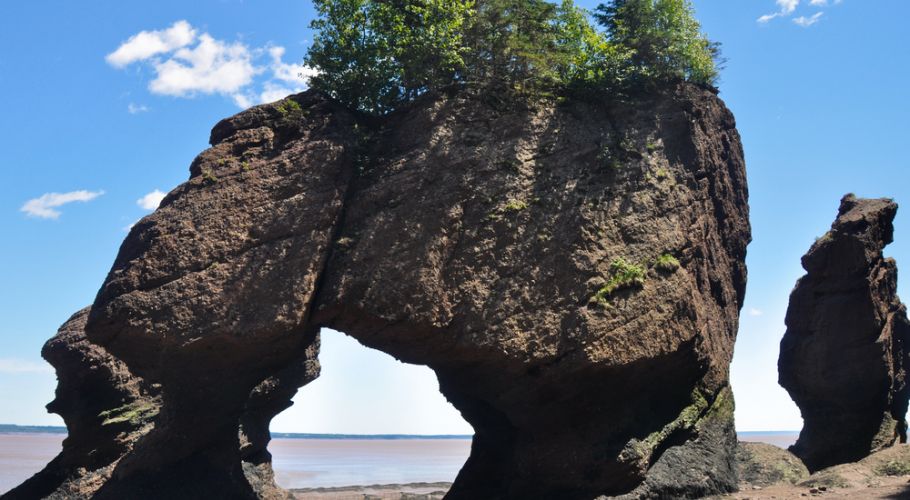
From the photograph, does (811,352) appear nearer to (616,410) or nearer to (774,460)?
(774,460)

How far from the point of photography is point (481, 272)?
1731 centimetres

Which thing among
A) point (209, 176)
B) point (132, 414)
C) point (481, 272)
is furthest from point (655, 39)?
point (132, 414)

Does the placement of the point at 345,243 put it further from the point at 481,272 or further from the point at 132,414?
the point at 132,414

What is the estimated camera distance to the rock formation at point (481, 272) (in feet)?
55.6

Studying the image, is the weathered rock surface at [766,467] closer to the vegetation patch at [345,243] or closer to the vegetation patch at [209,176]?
the vegetation patch at [345,243]

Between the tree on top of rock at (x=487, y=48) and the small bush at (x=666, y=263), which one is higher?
the tree on top of rock at (x=487, y=48)

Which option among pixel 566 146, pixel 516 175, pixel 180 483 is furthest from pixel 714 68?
pixel 180 483

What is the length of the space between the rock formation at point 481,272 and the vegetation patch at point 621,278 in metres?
0.05

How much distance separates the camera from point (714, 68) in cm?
2189

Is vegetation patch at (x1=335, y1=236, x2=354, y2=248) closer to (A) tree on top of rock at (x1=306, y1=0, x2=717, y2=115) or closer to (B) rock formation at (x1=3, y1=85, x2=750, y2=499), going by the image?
(B) rock formation at (x1=3, y1=85, x2=750, y2=499)

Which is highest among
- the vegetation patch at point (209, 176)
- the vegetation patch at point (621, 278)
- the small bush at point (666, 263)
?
the vegetation patch at point (209, 176)

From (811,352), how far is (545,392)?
13.3 metres

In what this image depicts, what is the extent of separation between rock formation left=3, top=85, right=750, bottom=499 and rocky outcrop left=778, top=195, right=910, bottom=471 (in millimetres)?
8079

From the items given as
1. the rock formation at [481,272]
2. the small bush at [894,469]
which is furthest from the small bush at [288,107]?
the small bush at [894,469]
